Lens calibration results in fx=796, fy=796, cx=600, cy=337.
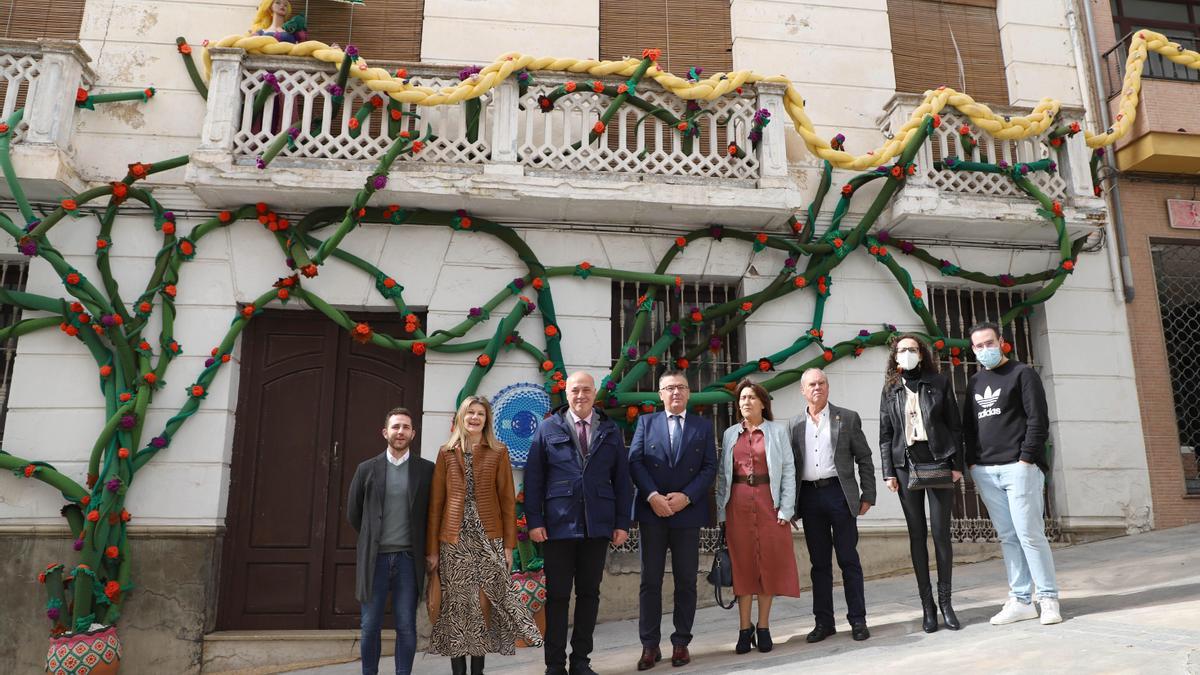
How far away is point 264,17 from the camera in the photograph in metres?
7.87

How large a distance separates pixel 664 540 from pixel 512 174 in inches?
144

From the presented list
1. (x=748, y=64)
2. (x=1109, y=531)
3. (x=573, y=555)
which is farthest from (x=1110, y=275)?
(x=573, y=555)

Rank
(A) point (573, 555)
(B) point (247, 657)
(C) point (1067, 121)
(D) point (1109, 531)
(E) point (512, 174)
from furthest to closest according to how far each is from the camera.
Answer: (C) point (1067, 121) < (D) point (1109, 531) < (E) point (512, 174) < (B) point (247, 657) < (A) point (573, 555)

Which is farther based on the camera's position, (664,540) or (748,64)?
(748,64)

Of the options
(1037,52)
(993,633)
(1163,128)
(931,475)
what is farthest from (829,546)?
(1037,52)

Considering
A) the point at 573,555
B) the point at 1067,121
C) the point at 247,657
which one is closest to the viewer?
the point at 573,555

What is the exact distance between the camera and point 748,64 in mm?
8453

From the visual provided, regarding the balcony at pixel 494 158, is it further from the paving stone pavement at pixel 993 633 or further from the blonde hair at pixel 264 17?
the paving stone pavement at pixel 993 633

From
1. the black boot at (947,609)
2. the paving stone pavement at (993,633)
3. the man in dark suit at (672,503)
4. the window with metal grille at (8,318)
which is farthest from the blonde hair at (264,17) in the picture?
the black boot at (947,609)

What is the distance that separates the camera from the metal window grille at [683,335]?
7.62 metres

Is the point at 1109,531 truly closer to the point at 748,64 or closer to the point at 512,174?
the point at 748,64

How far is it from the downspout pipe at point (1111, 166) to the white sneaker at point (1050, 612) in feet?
16.5

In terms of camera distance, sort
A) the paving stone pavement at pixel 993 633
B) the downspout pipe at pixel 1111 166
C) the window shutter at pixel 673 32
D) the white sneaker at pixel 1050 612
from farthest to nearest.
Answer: the window shutter at pixel 673 32 < the downspout pipe at pixel 1111 166 < the white sneaker at pixel 1050 612 < the paving stone pavement at pixel 993 633

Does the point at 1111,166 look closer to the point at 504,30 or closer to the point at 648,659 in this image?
the point at 504,30
